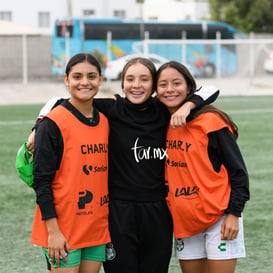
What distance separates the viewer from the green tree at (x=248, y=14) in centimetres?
3806

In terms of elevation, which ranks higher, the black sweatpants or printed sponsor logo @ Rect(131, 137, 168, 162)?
printed sponsor logo @ Rect(131, 137, 168, 162)

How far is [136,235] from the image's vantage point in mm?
3311

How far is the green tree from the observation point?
38.1m

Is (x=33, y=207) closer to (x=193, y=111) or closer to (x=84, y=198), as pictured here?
(x=84, y=198)

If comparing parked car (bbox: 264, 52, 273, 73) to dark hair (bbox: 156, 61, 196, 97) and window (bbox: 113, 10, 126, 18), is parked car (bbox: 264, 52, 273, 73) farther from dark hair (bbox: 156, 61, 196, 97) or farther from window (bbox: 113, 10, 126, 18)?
window (bbox: 113, 10, 126, 18)

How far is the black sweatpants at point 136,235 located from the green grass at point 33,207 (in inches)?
48.6

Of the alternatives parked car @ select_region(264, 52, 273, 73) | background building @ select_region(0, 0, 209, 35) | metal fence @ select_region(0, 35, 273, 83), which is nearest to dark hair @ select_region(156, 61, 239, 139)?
parked car @ select_region(264, 52, 273, 73)

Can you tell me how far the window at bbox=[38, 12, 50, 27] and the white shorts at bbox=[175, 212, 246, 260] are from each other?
38.1 meters

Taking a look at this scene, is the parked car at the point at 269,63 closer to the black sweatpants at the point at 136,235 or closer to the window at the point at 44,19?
the black sweatpants at the point at 136,235

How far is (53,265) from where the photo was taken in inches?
122

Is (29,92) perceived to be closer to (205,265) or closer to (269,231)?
(269,231)

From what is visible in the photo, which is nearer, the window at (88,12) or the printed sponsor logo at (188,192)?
the printed sponsor logo at (188,192)

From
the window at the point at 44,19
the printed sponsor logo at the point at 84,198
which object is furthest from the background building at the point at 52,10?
the printed sponsor logo at the point at 84,198

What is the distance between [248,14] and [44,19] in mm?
12675
